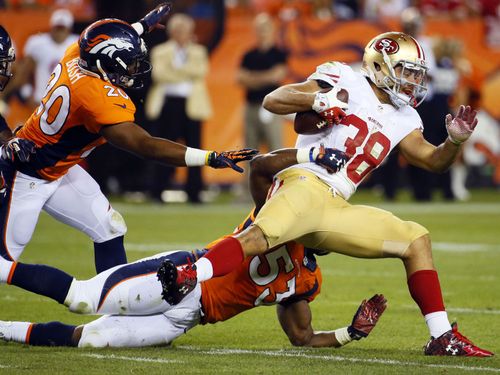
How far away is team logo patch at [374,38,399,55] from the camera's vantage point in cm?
568

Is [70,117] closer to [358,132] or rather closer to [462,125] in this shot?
[358,132]

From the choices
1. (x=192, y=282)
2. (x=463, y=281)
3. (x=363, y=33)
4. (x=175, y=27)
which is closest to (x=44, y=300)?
(x=192, y=282)

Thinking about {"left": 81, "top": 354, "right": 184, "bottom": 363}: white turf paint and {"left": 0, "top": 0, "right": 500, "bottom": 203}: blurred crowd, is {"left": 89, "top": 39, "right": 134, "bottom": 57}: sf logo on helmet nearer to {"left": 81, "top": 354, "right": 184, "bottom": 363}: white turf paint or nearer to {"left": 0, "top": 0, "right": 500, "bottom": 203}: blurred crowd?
{"left": 81, "top": 354, "right": 184, "bottom": 363}: white turf paint

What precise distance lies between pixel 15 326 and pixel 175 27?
818cm

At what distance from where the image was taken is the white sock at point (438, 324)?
5135 mm

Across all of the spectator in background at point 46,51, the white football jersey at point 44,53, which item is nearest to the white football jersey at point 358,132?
the spectator in background at point 46,51

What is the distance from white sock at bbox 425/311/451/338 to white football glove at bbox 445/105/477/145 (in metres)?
0.85

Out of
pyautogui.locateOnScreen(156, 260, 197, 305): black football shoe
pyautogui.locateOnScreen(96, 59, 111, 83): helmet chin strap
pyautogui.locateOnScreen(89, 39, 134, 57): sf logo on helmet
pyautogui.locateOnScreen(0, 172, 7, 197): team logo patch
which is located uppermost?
pyautogui.locateOnScreen(89, 39, 134, 57): sf logo on helmet

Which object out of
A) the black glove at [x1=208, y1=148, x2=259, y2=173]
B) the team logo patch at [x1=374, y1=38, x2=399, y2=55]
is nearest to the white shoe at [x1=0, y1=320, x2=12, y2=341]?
the black glove at [x1=208, y1=148, x2=259, y2=173]

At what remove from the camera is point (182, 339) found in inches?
228

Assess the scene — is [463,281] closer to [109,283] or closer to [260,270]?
[260,270]

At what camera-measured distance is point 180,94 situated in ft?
44.3

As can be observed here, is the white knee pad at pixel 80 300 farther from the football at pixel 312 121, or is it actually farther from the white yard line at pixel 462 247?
the white yard line at pixel 462 247

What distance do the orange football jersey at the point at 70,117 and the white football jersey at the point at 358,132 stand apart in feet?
3.14
